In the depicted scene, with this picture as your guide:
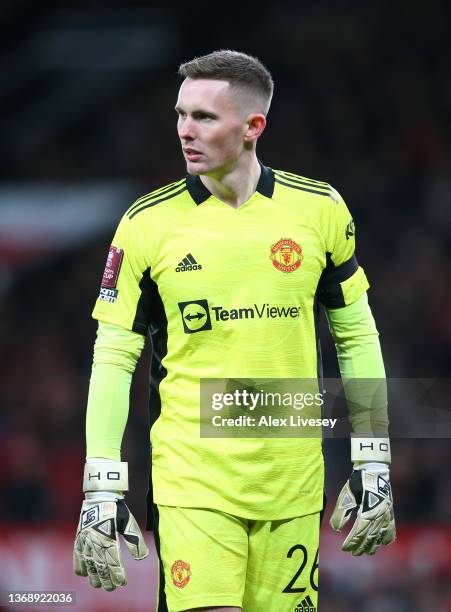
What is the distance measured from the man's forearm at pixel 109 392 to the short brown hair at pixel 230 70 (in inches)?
36.2

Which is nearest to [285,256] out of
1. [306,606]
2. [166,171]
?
[306,606]

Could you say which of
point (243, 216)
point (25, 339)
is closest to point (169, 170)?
point (25, 339)

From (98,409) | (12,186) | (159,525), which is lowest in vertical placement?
(159,525)

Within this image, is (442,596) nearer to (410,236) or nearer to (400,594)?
(400,594)

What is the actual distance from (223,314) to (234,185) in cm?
49

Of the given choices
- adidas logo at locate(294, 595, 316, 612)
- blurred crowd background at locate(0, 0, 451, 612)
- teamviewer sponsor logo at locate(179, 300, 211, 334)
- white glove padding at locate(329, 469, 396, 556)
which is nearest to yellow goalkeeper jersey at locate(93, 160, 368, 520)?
teamviewer sponsor logo at locate(179, 300, 211, 334)

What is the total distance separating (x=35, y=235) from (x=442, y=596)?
6.50 metres

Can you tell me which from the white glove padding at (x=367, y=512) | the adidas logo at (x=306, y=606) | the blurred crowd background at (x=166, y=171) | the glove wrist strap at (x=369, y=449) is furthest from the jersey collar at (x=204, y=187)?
the blurred crowd background at (x=166, y=171)

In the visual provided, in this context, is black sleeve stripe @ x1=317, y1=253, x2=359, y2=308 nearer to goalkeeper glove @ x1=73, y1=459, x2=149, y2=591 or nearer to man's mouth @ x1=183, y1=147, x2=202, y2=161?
man's mouth @ x1=183, y1=147, x2=202, y2=161

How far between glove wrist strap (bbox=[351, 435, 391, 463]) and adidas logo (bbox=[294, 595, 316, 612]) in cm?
51

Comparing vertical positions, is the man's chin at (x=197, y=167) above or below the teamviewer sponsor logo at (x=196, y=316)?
above

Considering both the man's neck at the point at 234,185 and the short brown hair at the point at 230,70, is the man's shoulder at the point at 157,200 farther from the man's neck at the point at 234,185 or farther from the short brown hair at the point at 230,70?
the short brown hair at the point at 230,70

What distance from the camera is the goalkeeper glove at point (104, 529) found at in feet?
13.4

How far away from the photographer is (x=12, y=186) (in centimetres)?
1359
